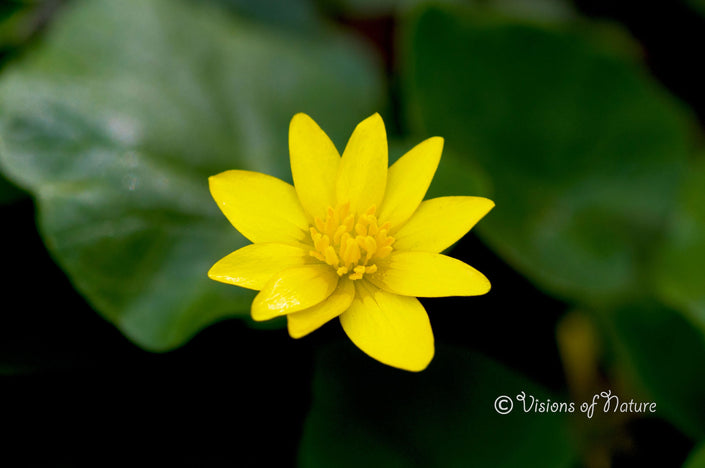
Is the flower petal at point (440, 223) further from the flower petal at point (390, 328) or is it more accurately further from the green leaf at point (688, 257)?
the green leaf at point (688, 257)

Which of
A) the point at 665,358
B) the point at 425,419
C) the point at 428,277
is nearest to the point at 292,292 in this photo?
the point at 428,277

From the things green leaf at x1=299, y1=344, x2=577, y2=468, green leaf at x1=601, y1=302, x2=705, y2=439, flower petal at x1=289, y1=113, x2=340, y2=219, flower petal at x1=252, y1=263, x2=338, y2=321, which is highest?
flower petal at x1=289, y1=113, x2=340, y2=219

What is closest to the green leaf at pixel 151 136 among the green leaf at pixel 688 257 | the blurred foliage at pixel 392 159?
the blurred foliage at pixel 392 159

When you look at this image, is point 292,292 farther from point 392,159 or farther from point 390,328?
point 392,159

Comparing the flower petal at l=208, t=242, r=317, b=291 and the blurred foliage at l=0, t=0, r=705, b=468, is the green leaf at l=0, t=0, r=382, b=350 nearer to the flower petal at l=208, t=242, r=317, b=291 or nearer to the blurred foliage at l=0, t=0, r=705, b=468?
the blurred foliage at l=0, t=0, r=705, b=468

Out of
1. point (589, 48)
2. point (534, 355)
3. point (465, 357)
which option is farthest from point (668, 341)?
point (589, 48)

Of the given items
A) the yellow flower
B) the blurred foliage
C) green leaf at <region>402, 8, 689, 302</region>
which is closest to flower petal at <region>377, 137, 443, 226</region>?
the yellow flower

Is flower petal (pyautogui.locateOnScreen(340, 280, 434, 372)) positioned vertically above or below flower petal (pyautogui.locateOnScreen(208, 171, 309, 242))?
below
